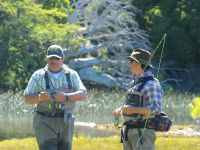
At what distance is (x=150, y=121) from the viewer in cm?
697

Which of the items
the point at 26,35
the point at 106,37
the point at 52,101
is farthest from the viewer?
the point at 106,37

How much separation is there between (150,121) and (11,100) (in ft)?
66.0

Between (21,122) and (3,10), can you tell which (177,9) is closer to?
(3,10)

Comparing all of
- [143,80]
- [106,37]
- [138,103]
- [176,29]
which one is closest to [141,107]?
[138,103]

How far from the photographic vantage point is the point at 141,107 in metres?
6.89

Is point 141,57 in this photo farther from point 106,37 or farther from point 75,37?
point 106,37

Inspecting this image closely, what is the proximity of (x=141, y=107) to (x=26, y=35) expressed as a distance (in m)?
26.1

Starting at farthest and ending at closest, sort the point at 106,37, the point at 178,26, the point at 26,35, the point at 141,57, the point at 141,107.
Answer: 1. the point at 178,26
2. the point at 106,37
3. the point at 26,35
4. the point at 141,57
5. the point at 141,107

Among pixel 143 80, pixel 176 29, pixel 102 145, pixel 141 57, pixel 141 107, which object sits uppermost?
pixel 176 29

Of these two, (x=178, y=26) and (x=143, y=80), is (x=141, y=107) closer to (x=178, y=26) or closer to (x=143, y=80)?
(x=143, y=80)

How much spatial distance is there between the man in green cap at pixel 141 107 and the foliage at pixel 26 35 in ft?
80.7

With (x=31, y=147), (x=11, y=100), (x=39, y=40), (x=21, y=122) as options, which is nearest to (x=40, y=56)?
(x=39, y=40)

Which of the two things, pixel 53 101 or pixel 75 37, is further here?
pixel 75 37

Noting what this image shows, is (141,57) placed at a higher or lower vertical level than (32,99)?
higher
